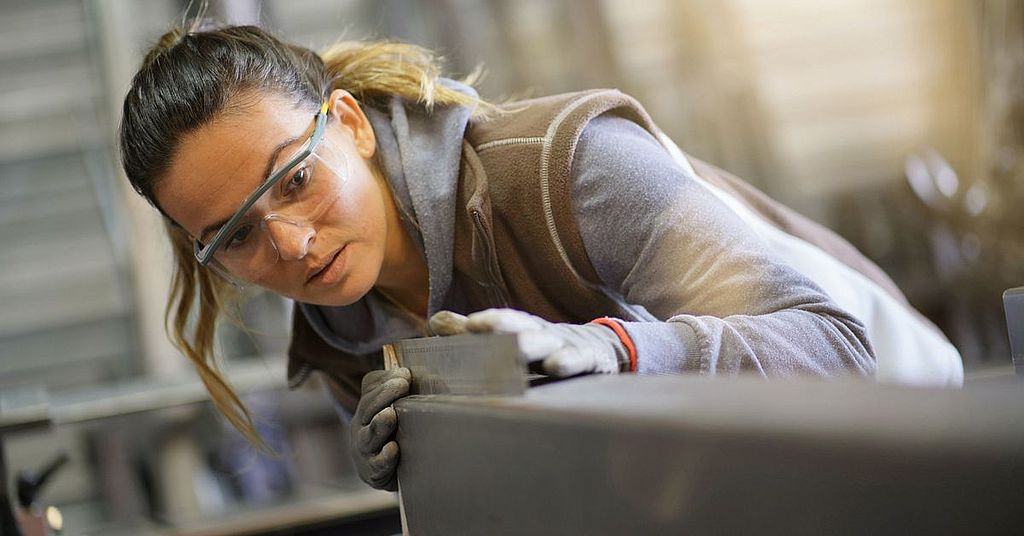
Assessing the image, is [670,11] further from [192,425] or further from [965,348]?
[192,425]

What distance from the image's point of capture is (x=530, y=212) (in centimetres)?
128

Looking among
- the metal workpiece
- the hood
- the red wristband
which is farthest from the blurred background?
the metal workpiece

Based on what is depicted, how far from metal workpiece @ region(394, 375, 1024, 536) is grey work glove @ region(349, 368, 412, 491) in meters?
0.33

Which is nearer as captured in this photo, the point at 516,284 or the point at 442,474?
the point at 442,474

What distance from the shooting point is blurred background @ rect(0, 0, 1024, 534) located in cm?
402

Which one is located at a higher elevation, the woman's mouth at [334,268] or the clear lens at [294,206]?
the clear lens at [294,206]

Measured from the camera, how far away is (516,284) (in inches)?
52.7

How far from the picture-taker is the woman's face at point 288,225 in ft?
4.06

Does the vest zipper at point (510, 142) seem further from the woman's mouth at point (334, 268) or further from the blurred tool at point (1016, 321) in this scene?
the blurred tool at point (1016, 321)

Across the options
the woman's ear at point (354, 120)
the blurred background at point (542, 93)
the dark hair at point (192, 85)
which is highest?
the dark hair at point (192, 85)

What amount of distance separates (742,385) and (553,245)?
0.70 meters

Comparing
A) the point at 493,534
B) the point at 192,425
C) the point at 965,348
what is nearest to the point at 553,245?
the point at 493,534

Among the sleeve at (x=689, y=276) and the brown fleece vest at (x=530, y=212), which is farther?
the brown fleece vest at (x=530, y=212)

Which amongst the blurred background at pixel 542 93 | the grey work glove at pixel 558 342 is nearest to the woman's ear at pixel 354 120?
the grey work glove at pixel 558 342
